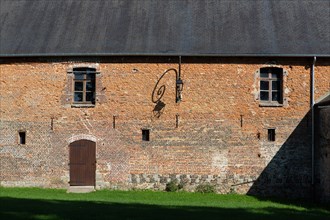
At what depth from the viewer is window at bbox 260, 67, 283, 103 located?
2097 centimetres

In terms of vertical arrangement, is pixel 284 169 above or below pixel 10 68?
below

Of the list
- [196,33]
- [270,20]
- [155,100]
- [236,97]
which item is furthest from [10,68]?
[270,20]

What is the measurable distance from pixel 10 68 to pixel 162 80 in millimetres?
5415

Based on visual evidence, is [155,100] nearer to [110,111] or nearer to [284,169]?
[110,111]

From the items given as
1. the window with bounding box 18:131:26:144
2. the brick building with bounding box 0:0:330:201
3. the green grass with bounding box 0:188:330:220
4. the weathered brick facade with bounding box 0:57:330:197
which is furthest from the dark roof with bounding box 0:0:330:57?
the green grass with bounding box 0:188:330:220

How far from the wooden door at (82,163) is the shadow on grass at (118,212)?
559 centimetres

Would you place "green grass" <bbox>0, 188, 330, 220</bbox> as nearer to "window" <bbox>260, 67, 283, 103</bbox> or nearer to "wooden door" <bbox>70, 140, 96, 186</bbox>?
"wooden door" <bbox>70, 140, 96, 186</bbox>

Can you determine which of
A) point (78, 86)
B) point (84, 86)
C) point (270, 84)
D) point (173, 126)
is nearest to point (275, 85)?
point (270, 84)

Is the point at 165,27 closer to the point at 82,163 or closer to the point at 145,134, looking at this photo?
the point at 145,134

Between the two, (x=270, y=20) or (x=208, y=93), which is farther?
(x=270, y=20)

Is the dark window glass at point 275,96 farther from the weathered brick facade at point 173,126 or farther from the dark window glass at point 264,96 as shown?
the weathered brick facade at point 173,126

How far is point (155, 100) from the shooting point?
2069 cm

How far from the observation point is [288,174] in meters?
20.5

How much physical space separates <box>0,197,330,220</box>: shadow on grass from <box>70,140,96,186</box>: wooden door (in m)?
5.59
